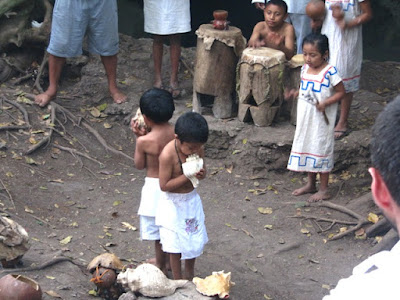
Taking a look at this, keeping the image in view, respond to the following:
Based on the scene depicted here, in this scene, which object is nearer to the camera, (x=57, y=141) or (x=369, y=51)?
(x=57, y=141)

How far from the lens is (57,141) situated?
24.1 feet

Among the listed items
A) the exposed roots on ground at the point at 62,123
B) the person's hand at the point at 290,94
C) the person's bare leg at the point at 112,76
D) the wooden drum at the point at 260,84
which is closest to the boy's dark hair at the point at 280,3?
the wooden drum at the point at 260,84

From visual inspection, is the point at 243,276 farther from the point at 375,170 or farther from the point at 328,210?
the point at 375,170

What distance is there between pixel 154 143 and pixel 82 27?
336 centimetres

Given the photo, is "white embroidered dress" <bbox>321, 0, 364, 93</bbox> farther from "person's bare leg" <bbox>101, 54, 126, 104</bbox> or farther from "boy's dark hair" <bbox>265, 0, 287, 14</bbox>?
"person's bare leg" <bbox>101, 54, 126, 104</bbox>

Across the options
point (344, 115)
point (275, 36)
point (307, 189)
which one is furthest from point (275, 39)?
point (307, 189)

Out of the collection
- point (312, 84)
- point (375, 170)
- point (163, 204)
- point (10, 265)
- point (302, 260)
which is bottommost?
point (302, 260)

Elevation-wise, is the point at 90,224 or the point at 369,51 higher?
the point at 369,51

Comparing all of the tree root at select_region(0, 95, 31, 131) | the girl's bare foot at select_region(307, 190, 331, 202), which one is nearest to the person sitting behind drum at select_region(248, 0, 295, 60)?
the girl's bare foot at select_region(307, 190, 331, 202)

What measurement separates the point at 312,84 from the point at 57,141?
283 cm

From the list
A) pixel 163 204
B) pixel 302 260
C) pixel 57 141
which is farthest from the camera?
pixel 57 141

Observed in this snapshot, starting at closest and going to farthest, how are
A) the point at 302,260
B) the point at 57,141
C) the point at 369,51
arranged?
the point at 302,260 < the point at 57,141 < the point at 369,51

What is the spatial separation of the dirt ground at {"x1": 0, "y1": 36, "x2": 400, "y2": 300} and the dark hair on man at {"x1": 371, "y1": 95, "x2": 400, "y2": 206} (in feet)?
10.4

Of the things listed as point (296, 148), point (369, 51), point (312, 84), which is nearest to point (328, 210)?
point (296, 148)
